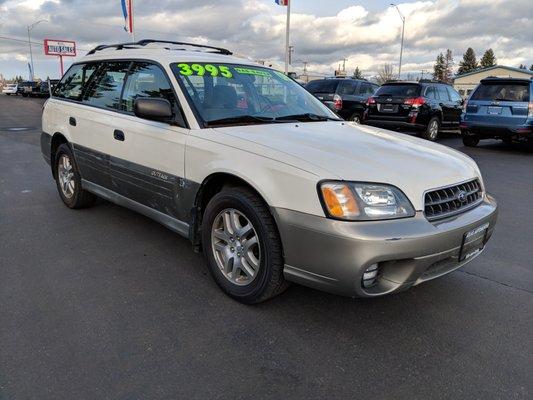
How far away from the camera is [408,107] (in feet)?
40.9

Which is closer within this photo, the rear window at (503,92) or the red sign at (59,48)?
the rear window at (503,92)

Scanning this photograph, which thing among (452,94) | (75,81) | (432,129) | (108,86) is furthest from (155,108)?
(452,94)

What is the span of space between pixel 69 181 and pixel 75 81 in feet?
3.71

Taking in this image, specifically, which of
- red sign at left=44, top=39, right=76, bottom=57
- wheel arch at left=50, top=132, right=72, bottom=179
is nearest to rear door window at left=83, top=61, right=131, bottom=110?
wheel arch at left=50, top=132, right=72, bottom=179

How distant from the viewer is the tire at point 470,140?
1218 cm

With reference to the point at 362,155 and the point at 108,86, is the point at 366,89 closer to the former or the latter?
the point at 108,86

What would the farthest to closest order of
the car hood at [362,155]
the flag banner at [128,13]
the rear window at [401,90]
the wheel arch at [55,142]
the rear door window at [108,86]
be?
the flag banner at [128,13] → the rear window at [401,90] → the wheel arch at [55,142] → the rear door window at [108,86] → the car hood at [362,155]

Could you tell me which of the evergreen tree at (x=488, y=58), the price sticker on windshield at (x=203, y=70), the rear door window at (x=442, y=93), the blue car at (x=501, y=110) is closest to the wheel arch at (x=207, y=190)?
the price sticker on windshield at (x=203, y=70)

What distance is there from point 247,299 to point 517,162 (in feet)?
29.6

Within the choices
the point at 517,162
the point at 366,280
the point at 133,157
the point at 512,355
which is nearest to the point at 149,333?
the point at 366,280

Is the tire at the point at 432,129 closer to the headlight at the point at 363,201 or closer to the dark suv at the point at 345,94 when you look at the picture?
the dark suv at the point at 345,94

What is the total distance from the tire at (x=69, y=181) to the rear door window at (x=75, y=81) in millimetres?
591

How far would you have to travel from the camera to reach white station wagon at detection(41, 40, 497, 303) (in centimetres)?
270

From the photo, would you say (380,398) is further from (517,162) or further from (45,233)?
(517,162)
